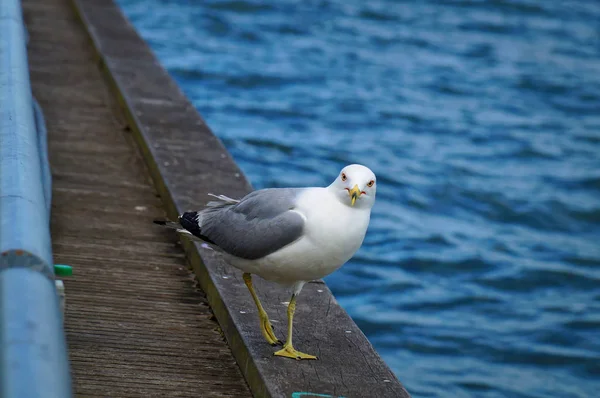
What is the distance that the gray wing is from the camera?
295 centimetres

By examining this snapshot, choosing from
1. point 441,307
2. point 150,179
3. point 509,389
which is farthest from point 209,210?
point 441,307

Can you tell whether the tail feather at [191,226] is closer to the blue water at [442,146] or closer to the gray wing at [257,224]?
the gray wing at [257,224]

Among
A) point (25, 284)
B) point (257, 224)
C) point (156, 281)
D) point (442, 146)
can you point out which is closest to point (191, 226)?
point (257, 224)

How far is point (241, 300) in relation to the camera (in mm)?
3557

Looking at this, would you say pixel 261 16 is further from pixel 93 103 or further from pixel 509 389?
pixel 509 389

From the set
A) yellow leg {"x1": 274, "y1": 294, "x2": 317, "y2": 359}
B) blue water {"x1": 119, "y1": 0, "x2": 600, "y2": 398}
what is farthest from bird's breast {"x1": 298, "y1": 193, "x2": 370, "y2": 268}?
blue water {"x1": 119, "y1": 0, "x2": 600, "y2": 398}

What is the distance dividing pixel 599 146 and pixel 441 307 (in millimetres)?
5279

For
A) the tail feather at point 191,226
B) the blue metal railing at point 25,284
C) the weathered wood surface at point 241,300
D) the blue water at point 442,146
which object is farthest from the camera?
the blue water at point 442,146

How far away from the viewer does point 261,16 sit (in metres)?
16.0

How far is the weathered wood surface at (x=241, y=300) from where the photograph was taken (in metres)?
3.02

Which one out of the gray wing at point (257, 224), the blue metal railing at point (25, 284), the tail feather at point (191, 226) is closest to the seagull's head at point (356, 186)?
the gray wing at point (257, 224)

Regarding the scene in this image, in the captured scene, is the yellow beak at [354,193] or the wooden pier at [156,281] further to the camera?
the wooden pier at [156,281]

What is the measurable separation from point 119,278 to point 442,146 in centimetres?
739

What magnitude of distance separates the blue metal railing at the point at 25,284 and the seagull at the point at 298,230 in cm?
82
